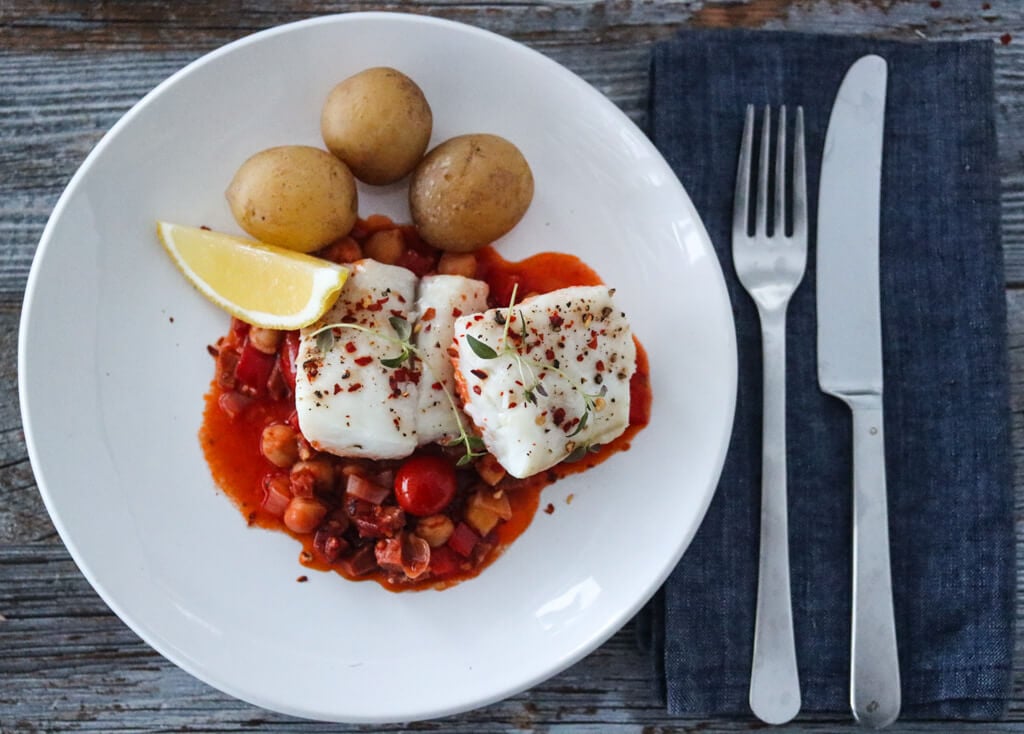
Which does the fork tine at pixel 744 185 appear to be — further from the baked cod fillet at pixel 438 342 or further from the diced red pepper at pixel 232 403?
the diced red pepper at pixel 232 403

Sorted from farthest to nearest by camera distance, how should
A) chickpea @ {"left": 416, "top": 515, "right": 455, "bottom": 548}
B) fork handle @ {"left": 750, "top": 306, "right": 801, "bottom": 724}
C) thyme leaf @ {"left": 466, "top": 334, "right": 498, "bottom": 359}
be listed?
fork handle @ {"left": 750, "top": 306, "right": 801, "bottom": 724} < chickpea @ {"left": 416, "top": 515, "right": 455, "bottom": 548} < thyme leaf @ {"left": 466, "top": 334, "right": 498, "bottom": 359}

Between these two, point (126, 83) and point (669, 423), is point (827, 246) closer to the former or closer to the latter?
point (669, 423)

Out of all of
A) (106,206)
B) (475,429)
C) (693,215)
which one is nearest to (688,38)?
(693,215)

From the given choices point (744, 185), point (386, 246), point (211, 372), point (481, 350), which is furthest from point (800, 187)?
point (211, 372)

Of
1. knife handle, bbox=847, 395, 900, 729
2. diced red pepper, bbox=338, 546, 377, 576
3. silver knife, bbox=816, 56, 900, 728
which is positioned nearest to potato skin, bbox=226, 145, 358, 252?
diced red pepper, bbox=338, 546, 377, 576

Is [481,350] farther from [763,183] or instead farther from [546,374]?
[763,183]

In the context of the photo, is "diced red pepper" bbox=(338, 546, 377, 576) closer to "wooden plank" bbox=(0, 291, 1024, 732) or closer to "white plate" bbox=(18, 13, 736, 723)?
"white plate" bbox=(18, 13, 736, 723)

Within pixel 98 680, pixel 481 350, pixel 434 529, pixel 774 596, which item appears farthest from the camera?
pixel 98 680
